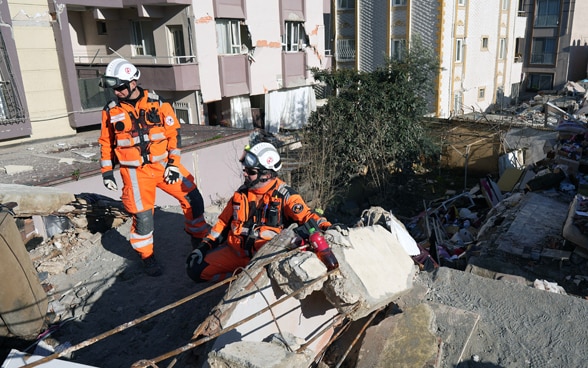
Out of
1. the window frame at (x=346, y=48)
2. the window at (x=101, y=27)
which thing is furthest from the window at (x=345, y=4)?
the window at (x=101, y=27)

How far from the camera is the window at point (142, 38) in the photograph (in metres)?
14.7

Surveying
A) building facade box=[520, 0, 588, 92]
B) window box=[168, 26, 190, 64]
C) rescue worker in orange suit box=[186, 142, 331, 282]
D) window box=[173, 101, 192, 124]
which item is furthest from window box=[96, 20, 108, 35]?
building facade box=[520, 0, 588, 92]

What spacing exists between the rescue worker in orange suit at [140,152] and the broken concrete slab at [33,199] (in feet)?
2.55

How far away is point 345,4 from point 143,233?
76.8ft

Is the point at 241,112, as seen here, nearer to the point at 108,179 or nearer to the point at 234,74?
the point at 234,74

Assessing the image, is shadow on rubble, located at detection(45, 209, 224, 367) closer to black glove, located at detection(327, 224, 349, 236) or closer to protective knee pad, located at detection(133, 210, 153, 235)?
protective knee pad, located at detection(133, 210, 153, 235)

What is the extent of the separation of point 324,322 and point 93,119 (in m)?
9.50

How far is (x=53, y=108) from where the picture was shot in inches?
413

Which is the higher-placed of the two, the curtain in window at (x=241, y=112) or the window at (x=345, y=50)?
the window at (x=345, y=50)

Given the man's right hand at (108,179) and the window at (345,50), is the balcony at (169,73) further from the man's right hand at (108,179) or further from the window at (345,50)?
the window at (345,50)

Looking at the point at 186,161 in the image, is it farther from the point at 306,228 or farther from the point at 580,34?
the point at 580,34

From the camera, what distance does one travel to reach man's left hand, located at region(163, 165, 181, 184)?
192 inches

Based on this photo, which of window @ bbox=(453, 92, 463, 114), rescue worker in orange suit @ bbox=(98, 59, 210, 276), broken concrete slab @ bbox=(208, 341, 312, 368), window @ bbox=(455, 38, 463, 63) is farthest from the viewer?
window @ bbox=(453, 92, 463, 114)

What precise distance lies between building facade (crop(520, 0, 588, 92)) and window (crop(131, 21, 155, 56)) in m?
26.1
